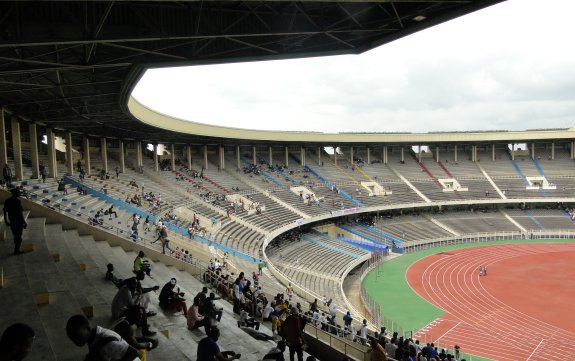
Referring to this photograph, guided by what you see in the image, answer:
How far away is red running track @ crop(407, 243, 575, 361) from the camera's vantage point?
63.5ft

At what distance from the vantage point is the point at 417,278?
30.9m

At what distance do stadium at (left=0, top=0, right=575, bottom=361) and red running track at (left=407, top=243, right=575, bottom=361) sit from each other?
17cm

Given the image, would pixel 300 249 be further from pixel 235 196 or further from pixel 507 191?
pixel 507 191

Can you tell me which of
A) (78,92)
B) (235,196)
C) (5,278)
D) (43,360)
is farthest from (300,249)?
(43,360)

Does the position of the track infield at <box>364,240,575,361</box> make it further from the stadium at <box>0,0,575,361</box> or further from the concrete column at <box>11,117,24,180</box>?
the concrete column at <box>11,117,24,180</box>

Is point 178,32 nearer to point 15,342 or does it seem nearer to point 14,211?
point 14,211

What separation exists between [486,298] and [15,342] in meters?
28.0

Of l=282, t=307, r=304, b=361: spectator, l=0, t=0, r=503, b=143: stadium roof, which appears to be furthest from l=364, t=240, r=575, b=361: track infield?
l=0, t=0, r=503, b=143: stadium roof

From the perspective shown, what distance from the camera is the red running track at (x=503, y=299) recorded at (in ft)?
63.5

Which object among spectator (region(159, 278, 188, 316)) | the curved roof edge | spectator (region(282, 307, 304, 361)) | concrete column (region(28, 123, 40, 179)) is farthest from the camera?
the curved roof edge

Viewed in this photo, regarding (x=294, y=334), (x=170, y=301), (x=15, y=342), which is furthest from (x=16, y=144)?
(x=15, y=342)

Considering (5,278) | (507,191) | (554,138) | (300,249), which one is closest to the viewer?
(5,278)

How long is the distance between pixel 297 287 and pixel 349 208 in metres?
22.2

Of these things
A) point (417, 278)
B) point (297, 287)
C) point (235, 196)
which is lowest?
point (417, 278)
